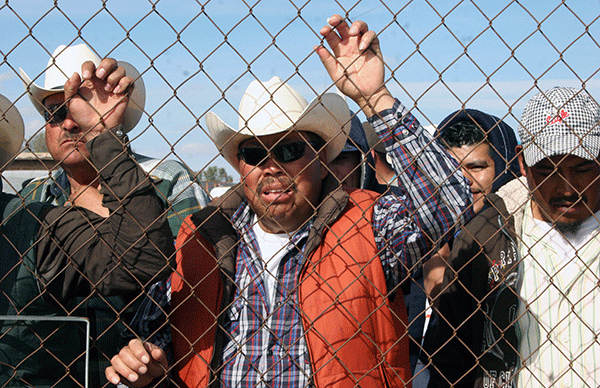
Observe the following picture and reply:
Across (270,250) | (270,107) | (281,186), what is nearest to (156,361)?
(270,250)

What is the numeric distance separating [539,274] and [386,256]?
2.17 ft

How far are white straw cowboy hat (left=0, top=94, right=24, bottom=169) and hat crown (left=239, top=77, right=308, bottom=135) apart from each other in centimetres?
89

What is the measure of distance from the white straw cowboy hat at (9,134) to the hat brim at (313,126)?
0.78m

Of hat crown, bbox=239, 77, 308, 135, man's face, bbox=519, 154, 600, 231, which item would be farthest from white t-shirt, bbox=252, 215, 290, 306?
man's face, bbox=519, 154, 600, 231

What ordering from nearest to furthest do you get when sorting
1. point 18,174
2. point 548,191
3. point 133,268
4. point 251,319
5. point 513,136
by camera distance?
point 133,268
point 251,319
point 548,191
point 513,136
point 18,174

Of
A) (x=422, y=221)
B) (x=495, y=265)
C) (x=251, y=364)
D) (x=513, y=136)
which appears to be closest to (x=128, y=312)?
(x=251, y=364)

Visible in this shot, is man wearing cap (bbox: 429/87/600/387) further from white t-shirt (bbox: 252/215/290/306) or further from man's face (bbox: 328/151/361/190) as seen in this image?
man's face (bbox: 328/151/361/190)

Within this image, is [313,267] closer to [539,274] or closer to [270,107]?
[270,107]

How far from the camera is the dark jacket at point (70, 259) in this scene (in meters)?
1.94

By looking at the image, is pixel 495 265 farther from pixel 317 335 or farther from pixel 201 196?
pixel 201 196

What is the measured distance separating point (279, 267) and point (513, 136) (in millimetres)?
2038

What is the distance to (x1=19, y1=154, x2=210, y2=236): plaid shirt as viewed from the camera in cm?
287

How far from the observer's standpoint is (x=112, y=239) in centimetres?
198

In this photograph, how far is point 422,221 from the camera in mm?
2025
